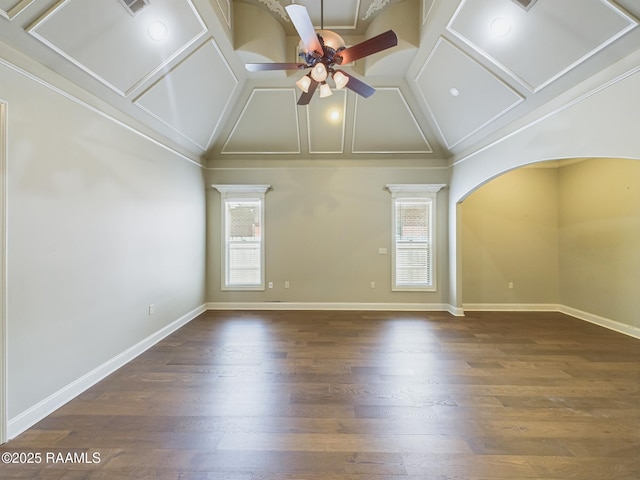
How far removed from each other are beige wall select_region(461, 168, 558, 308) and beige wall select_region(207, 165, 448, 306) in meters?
0.96

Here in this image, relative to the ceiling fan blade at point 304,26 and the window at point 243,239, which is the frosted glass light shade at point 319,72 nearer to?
the ceiling fan blade at point 304,26

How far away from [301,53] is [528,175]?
497 centimetres

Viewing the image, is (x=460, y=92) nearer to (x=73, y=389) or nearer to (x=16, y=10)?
(x=16, y=10)

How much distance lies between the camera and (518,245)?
205 inches

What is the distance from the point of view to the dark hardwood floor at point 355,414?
1716 millimetres

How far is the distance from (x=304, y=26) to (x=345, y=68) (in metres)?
1.92

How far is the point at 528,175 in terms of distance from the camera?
5203 millimetres

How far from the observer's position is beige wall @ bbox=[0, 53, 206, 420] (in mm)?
2016

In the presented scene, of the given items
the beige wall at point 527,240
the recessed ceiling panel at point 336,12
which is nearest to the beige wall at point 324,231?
the beige wall at point 527,240

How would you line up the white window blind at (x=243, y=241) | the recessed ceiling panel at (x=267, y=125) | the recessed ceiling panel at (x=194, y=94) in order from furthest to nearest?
the white window blind at (x=243, y=241) → the recessed ceiling panel at (x=267, y=125) → the recessed ceiling panel at (x=194, y=94)

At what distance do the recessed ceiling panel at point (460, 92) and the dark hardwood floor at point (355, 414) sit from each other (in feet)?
9.93

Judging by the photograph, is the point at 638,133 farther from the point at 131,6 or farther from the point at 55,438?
the point at 55,438

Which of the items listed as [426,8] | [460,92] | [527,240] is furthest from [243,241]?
[527,240]

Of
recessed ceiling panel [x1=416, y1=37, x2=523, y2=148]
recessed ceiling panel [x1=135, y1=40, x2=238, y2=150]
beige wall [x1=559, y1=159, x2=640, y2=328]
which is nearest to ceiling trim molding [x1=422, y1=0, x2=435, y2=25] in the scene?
recessed ceiling panel [x1=416, y1=37, x2=523, y2=148]
